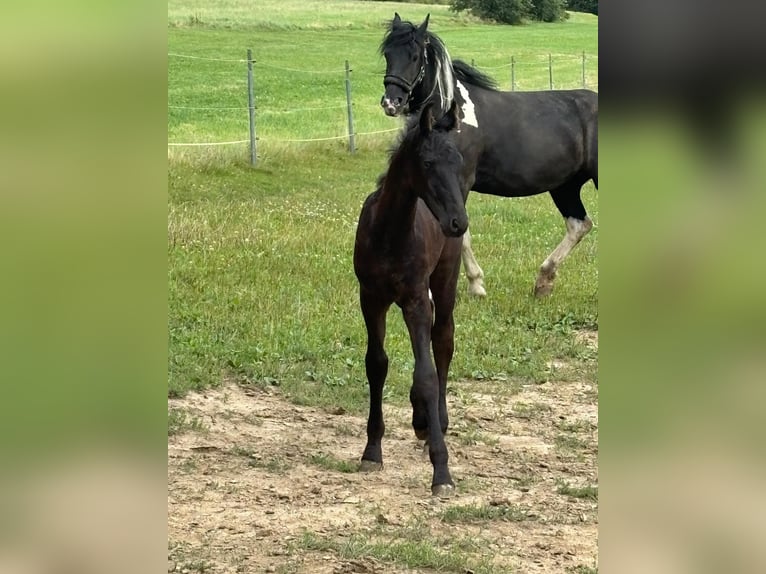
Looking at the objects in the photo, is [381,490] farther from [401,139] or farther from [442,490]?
[401,139]

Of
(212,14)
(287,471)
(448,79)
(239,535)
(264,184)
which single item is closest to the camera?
(239,535)

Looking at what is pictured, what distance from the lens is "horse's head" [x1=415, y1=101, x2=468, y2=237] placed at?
4.53 meters

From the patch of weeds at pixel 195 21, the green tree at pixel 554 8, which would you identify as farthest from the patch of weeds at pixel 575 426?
the patch of weeds at pixel 195 21

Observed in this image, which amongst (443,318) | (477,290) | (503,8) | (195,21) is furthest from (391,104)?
(195,21)

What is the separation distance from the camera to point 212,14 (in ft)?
116

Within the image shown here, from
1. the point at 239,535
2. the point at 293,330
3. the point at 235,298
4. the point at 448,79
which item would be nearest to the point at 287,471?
the point at 239,535

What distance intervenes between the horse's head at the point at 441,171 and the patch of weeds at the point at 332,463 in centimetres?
147

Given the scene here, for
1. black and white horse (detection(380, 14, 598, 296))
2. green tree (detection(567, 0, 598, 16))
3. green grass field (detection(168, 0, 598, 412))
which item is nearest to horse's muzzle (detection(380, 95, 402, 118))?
black and white horse (detection(380, 14, 598, 296))

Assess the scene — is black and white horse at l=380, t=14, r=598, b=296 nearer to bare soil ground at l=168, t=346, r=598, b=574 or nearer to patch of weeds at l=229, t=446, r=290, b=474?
bare soil ground at l=168, t=346, r=598, b=574

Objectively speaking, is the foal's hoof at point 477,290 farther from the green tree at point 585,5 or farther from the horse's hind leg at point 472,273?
the green tree at point 585,5

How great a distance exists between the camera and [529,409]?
638cm

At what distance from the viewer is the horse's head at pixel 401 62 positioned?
24.9 ft
